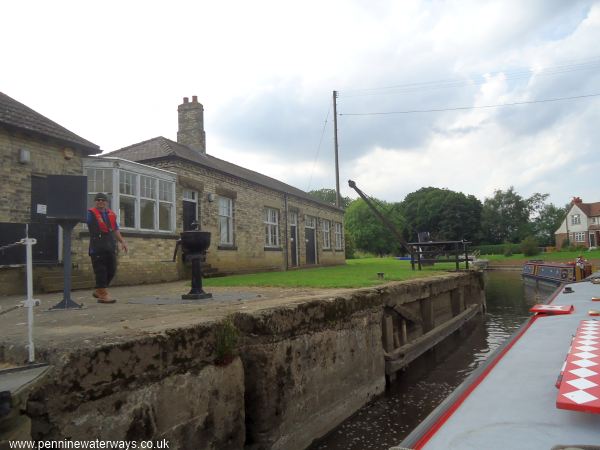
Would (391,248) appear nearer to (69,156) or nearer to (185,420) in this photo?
(69,156)

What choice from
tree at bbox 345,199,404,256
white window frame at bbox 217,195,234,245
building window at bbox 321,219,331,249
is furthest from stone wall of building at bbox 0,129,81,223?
tree at bbox 345,199,404,256

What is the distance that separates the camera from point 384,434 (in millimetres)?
5340

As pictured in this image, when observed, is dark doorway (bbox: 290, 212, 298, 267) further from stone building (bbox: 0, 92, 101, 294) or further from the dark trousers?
the dark trousers

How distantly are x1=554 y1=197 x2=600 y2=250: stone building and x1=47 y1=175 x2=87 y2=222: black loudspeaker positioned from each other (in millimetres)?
60822

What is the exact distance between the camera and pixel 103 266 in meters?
6.17

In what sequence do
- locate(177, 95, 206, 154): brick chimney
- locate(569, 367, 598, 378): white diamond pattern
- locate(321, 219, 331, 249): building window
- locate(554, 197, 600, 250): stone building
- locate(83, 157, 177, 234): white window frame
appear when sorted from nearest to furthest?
locate(569, 367, 598, 378): white diamond pattern < locate(83, 157, 177, 234): white window frame < locate(177, 95, 206, 154): brick chimney < locate(321, 219, 331, 249): building window < locate(554, 197, 600, 250): stone building

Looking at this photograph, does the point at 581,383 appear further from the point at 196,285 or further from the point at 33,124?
the point at 33,124

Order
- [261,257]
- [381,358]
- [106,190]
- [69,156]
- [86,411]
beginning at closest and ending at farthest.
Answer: [86,411]
[381,358]
[69,156]
[106,190]
[261,257]

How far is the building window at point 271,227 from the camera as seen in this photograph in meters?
17.9

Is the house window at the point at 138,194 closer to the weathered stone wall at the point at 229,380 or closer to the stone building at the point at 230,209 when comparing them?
the stone building at the point at 230,209

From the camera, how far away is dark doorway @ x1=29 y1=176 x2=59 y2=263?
9.18 metres

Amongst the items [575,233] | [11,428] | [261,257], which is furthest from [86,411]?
[575,233]

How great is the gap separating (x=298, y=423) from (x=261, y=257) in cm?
1223

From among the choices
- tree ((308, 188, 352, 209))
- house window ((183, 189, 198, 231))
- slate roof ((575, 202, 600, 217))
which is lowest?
house window ((183, 189, 198, 231))
